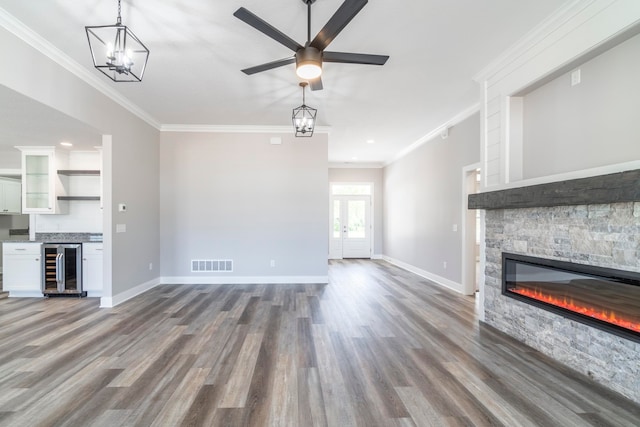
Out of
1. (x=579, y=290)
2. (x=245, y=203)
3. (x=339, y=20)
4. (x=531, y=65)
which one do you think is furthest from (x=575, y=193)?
(x=245, y=203)

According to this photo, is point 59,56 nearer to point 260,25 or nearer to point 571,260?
point 260,25

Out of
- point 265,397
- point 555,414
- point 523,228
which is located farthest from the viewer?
point 523,228

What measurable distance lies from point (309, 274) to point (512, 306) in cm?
344

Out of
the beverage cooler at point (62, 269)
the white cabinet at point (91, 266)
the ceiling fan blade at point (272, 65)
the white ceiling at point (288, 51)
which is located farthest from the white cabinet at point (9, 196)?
the ceiling fan blade at point (272, 65)

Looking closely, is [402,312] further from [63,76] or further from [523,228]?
[63,76]

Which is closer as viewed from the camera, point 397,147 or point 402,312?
point 402,312

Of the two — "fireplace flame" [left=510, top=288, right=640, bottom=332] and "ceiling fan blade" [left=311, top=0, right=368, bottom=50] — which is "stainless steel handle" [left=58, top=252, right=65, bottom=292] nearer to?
"ceiling fan blade" [left=311, top=0, right=368, bottom=50]

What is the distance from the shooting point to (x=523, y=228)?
3.05 meters

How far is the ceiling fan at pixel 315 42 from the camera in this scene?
6.29 feet

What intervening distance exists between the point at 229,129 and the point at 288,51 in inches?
111

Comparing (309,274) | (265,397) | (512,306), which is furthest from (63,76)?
(512,306)

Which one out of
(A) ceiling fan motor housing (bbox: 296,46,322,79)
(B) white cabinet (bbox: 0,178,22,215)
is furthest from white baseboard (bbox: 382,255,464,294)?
(B) white cabinet (bbox: 0,178,22,215)

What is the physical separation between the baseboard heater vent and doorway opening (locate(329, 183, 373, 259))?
4.12 metres

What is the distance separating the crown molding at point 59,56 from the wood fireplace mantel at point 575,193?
5087 mm
